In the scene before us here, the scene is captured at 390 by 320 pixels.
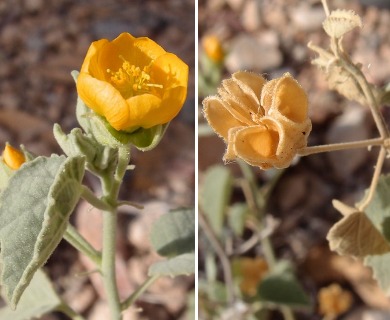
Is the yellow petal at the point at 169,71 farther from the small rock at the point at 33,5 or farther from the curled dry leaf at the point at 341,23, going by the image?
the small rock at the point at 33,5

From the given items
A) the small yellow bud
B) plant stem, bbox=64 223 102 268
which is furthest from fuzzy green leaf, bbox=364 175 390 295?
the small yellow bud

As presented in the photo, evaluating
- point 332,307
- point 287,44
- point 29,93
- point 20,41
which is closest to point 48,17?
point 20,41

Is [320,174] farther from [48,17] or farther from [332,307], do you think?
[48,17]

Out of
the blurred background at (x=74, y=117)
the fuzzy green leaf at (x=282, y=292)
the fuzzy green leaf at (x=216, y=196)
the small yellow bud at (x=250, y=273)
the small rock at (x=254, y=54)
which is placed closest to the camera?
the fuzzy green leaf at (x=282, y=292)

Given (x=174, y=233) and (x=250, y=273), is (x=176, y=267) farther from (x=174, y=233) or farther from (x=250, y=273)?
(x=250, y=273)

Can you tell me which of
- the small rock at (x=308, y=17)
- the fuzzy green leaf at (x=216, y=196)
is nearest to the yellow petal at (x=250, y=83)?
the fuzzy green leaf at (x=216, y=196)

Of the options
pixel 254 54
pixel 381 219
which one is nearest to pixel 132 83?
pixel 381 219
